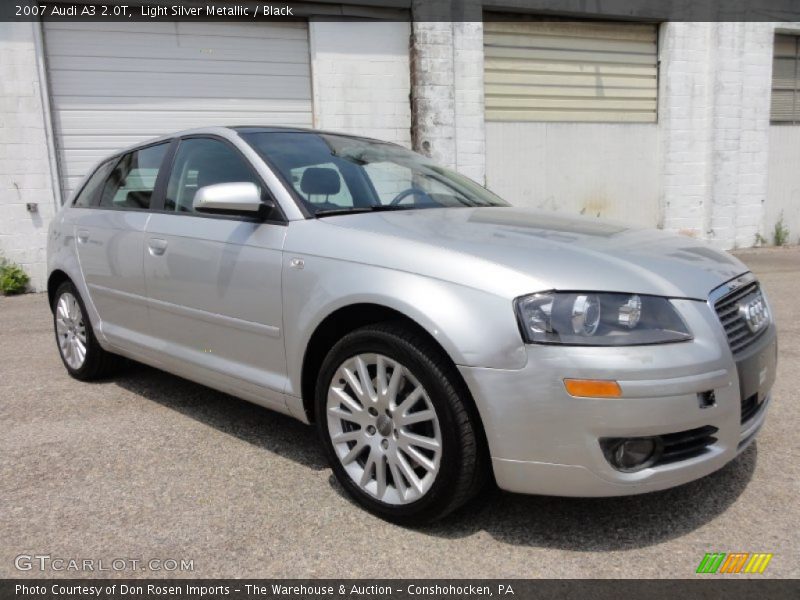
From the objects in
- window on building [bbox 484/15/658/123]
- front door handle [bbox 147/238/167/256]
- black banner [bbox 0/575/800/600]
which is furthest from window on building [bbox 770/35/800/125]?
black banner [bbox 0/575/800/600]

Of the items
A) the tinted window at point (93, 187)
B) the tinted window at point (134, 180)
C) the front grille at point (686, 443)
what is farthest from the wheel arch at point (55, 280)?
the front grille at point (686, 443)

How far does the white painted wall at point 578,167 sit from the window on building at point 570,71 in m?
0.23

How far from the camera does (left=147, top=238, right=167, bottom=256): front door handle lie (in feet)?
11.3

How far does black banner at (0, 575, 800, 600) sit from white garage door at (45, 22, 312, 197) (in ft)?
23.8

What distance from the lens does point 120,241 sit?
383 cm

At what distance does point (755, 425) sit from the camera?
253cm

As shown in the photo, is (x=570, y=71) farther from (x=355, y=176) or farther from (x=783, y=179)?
(x=355, y=176)

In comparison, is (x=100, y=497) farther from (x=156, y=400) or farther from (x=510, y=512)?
(x=510, y=512)

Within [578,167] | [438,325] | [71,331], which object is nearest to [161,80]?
[71,331]

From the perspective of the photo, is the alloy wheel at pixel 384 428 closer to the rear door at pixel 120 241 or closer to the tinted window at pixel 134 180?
the rear door at pixel 120 241

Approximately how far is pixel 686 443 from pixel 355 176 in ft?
6.22

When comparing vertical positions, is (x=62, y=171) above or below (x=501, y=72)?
below

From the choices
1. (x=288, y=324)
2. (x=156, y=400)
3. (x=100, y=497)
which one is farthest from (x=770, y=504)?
(x=156, y=400)

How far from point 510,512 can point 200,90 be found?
7.62 metres
